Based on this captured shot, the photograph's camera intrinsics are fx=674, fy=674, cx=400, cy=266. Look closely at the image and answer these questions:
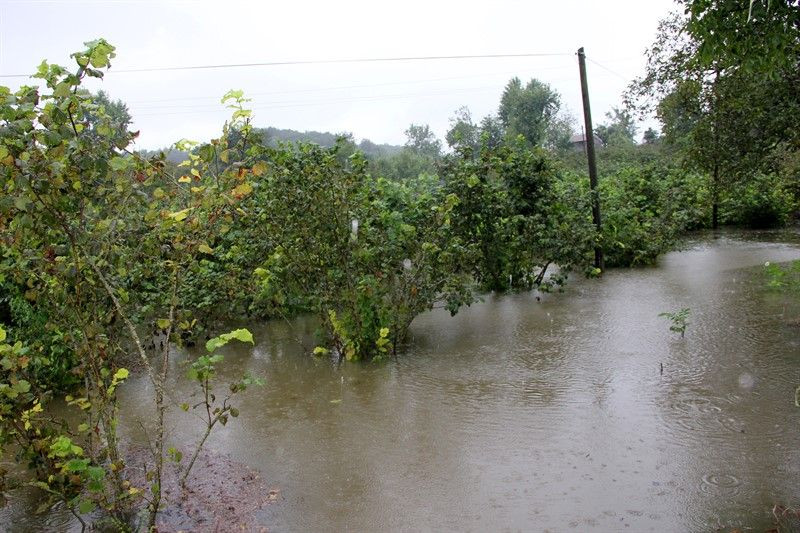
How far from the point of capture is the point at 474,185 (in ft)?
31.6

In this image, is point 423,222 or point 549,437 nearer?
point 549,437

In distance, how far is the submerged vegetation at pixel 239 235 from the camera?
3.83m

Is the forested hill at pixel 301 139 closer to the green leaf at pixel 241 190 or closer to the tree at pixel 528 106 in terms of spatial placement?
A: the green leaf at pixel 241 190

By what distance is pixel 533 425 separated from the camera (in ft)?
18.1

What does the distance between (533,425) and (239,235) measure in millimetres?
4706

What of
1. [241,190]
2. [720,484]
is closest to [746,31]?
[720,484]

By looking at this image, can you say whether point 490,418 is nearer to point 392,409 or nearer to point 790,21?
point 392,409

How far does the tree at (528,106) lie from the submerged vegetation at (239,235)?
1629 inches

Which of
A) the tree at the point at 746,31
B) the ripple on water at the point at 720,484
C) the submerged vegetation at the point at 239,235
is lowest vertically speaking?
the ripple on water at the point at 720,484

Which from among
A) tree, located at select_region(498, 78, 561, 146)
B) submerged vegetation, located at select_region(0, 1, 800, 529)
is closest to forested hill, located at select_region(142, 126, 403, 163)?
submerged vegetation, located at select_region(0, 1, 800, 529)

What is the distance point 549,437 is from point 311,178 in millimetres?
3760

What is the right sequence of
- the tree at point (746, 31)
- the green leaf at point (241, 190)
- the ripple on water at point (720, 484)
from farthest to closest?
the tree at point (746, 31), the ripple on water at point (720, 484), the green leaf at point (241, 190)

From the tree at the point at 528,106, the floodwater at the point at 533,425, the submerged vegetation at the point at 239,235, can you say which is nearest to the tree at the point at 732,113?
the submerged vegetation at the point at 239,235

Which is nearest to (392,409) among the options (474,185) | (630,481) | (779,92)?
(630,481)
